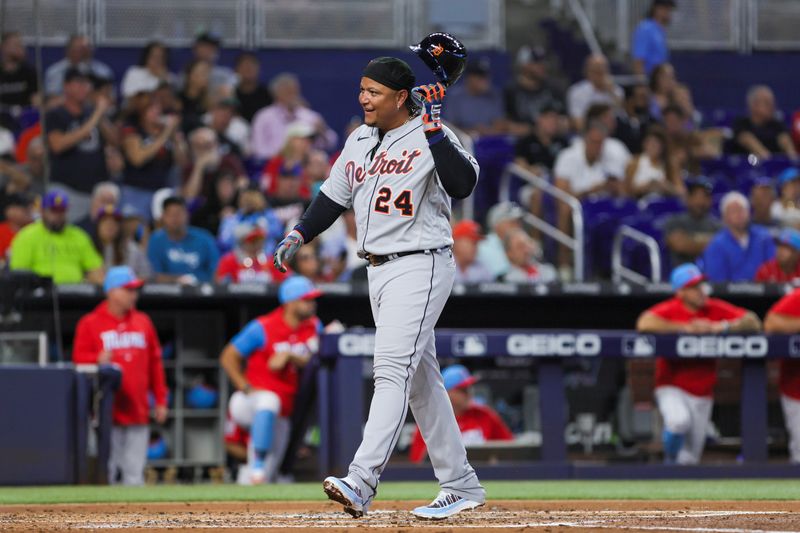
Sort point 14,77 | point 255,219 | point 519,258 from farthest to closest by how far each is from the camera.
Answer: point 14,77 → point 519,258 → point 255,219

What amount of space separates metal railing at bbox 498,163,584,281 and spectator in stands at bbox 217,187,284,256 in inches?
97.4

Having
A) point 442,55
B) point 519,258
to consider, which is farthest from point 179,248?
point 442,55

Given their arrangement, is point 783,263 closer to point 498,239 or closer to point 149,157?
point 498,239

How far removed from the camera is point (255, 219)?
11.9 metres

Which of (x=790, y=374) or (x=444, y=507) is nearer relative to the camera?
(x=444, y=507)

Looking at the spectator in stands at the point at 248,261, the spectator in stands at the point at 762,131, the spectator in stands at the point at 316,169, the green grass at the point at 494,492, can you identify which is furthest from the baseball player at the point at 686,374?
the spectator in stands at the point at 762,131

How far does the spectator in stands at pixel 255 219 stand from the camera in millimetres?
11945

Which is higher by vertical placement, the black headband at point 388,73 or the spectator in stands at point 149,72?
the spectator in stands at point 149,72

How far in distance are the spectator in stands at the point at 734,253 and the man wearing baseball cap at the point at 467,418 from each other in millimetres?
2716

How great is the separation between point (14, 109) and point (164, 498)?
23.1 ft

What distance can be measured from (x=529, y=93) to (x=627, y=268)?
3165 millimetres

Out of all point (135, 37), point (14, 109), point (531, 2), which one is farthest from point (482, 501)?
point (531, 2)

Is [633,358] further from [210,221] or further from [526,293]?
[210,221]

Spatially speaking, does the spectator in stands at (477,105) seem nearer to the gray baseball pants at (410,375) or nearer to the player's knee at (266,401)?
the player's knee at (266,401)
